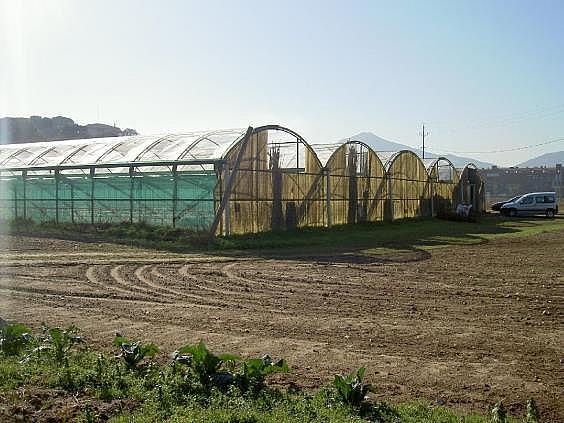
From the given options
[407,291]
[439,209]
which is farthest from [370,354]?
[439,209]

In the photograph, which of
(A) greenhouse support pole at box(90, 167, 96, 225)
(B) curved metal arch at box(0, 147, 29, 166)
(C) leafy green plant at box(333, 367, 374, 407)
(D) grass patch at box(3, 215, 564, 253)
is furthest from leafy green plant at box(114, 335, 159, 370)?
(B) curved metal arch at box(0, 147, 29, 166)

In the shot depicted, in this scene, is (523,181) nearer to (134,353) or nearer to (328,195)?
(328,195)

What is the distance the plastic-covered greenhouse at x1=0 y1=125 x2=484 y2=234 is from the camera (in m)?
25.5

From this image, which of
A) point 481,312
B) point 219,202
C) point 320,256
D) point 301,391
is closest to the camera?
point 301,391

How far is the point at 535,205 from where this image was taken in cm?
4991

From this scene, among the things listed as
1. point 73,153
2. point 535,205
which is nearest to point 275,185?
point 73,153

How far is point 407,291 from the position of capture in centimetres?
1262

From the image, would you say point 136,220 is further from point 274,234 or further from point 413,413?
point 413,413

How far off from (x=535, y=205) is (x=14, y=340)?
4828 centimetres

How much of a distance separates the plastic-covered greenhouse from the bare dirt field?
6907 millimetres

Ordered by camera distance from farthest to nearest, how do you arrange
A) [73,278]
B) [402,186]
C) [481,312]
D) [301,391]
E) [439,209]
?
[439,209] → [402,186] → [73,278] → [481,312] → [301,391]

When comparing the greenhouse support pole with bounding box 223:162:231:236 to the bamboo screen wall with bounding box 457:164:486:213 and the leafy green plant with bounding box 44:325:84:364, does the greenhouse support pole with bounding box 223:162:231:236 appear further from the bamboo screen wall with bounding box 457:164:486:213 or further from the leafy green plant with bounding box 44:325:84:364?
the bamboo screen wall with bounding box 457:164:486:213

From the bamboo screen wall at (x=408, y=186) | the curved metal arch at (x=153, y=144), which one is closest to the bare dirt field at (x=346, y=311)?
the curved metal arch at (x=153, y=144)

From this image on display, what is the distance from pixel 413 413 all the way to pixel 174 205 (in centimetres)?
2122
